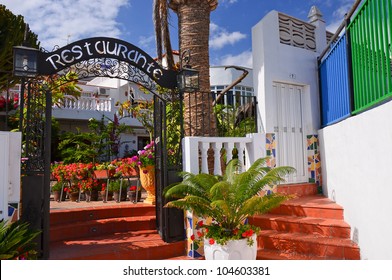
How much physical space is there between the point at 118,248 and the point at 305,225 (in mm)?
2920

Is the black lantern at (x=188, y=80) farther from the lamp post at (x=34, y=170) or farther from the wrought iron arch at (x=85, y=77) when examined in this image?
the lamp post at (x=34, y=170)

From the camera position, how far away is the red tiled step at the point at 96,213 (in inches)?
238

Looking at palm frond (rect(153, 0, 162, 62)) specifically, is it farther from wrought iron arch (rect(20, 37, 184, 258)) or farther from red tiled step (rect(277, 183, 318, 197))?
red tiled step (rect(277, 183, 318, 197))

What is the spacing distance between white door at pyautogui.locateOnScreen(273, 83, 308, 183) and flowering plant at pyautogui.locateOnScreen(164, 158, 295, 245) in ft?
7.99

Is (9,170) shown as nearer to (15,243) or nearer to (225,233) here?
(15,243)

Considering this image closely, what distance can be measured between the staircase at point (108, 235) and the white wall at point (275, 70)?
2.91 m

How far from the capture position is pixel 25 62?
4.90 meters

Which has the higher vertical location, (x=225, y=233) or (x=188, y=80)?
(x=188, y=80)

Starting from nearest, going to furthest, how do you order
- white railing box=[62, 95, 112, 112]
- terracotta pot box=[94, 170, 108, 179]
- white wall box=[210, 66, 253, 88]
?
1. terracotta pot box=[94, 170, 108, 179]
2. white railing box=[62, 95, 112, 112]
3. white wall box=[210, 66, 253, 88]

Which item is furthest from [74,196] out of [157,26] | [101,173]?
[157,26]

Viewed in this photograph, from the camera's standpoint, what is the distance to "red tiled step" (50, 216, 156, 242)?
569cm

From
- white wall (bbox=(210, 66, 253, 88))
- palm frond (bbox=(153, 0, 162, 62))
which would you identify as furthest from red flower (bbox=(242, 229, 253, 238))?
white wall (bbox=(210, 66, 253, 88))
